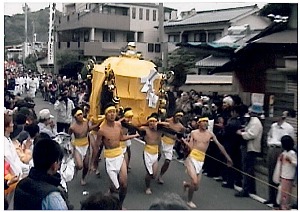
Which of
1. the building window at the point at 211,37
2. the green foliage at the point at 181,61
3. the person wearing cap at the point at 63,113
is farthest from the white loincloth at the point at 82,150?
the building window at the point at 211,37

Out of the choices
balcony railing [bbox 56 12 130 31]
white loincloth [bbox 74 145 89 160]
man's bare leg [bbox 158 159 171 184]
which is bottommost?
man's bare leg [bbox 158 159 171 184]

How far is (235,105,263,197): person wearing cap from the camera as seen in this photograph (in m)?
5.29

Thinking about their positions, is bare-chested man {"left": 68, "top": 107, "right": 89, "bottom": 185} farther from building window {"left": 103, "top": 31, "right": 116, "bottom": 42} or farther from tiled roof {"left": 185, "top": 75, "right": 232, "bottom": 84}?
tiled roof {"left": 185, "top": 75, "right": 232, "bottom": 84}

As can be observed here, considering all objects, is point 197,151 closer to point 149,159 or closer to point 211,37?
point 149,159

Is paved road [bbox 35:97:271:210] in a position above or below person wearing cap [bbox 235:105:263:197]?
below

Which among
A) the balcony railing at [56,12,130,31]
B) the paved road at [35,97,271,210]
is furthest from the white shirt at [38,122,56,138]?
the balcony railing at [56,12,130,31]

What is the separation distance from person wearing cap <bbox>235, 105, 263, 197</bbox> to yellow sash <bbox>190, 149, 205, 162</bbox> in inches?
19.9

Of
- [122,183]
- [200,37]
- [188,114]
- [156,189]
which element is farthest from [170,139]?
[200,37]

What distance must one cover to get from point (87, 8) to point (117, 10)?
0.42m

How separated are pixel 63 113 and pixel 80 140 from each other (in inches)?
13.3

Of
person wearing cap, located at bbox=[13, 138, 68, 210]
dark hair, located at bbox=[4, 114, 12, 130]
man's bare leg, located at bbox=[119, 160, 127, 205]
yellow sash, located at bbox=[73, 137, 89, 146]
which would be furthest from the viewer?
yellow sash, located at bbox=[73, 137, 89, 146]

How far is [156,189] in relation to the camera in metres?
5.50

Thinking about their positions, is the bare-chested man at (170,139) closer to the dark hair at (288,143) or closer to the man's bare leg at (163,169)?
the man's bare leg at (163,169)

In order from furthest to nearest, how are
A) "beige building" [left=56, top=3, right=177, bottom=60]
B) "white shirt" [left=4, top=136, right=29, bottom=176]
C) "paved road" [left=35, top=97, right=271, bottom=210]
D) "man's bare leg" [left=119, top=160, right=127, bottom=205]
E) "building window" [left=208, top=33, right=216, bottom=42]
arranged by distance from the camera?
"building window" [left=208, top=33, right=216, bottom=42], "beige building" [left=56, top=3, right=177, bottom=60], "man's bare leg" [left=119, top=160, right=127, bottom=205], "paved road" [left=35, top=97, right=271, bottom=210], "white shirt" [left=4, top=136, right=29, bottom=176]
